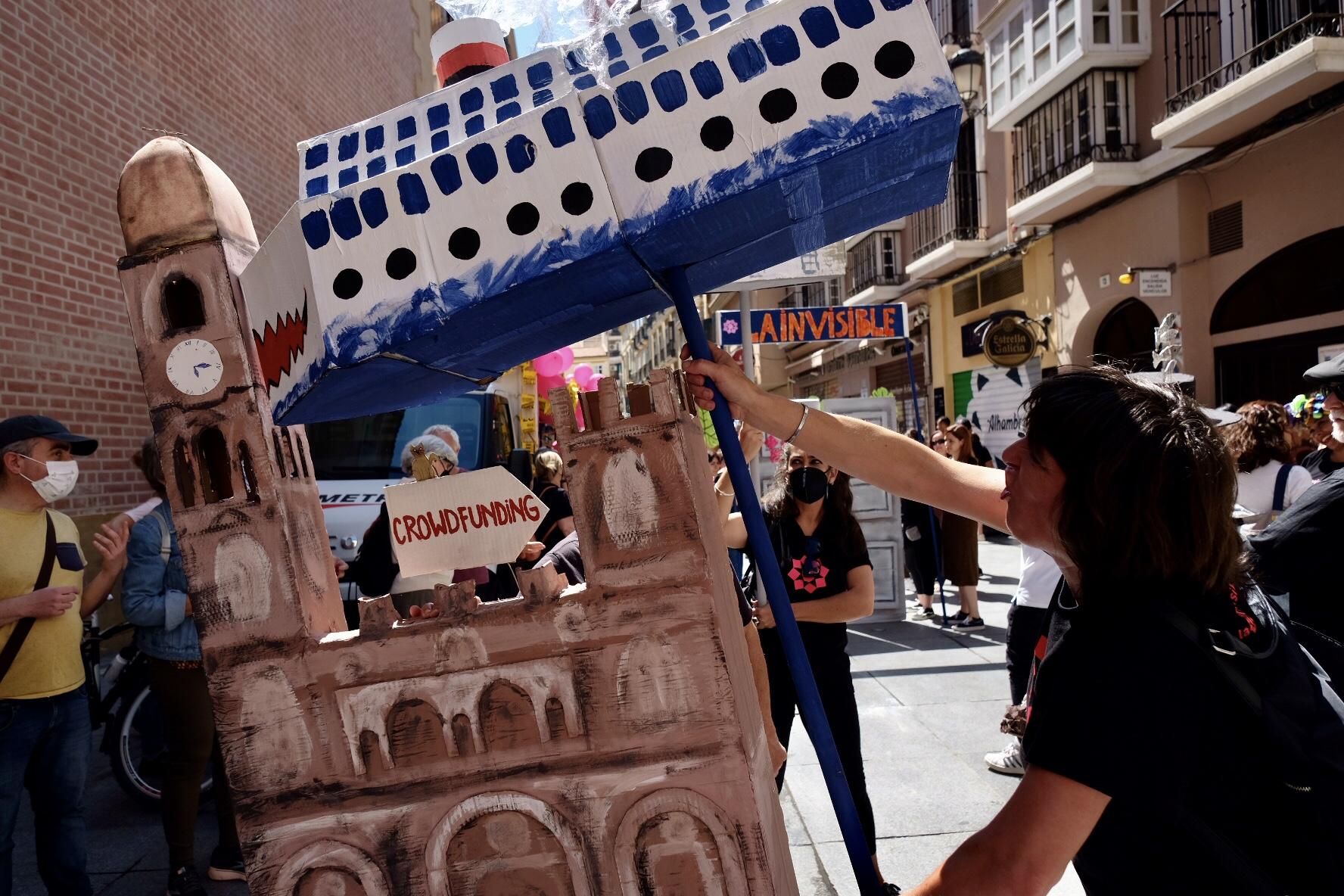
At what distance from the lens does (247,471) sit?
1.61 metres

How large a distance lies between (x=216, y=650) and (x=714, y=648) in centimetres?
93

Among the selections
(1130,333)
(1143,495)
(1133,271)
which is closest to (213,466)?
(1143,495)

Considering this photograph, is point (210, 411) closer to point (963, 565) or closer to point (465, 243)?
point (465, 243)

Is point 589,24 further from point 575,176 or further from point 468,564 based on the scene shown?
point 468,564

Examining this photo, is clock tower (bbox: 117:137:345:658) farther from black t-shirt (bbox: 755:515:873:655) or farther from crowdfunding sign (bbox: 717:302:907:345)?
crowdfunding sign (bbox: 717:302:907:345)

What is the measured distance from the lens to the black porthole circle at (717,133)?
1319 millimetres

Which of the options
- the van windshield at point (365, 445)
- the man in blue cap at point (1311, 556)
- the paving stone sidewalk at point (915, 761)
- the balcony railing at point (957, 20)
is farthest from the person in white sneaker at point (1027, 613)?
the balcony railing at point (957, 20)

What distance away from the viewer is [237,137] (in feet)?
29.5

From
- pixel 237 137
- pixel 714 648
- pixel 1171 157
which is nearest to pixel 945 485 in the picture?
pixel 714 648

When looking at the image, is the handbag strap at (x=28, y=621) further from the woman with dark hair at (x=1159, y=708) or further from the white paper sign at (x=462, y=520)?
the woman with dark hair at (x=1159, y=708)

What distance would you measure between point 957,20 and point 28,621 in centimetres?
2047

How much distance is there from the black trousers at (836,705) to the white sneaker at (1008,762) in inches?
56.0

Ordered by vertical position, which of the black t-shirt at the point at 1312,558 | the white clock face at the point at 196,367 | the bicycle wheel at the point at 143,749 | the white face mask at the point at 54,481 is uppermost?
the white clock face at the point at 196,367

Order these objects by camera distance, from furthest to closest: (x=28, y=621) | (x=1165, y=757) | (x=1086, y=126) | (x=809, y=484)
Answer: (x=1086, y=126)
(x=809, y=484)
(x=28, y=621)
(x=1165, y=757)
